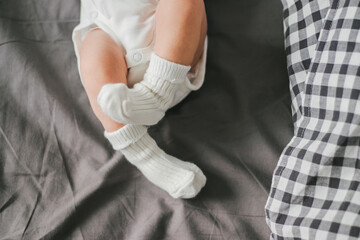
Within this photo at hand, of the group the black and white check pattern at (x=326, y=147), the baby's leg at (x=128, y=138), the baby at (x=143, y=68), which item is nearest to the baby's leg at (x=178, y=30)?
the baby at (x=143, y=68)

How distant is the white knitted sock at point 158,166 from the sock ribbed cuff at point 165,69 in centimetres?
12

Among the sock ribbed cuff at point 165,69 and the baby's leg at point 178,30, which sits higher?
the baby's leg at point 178,30

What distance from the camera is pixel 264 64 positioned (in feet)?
3.15

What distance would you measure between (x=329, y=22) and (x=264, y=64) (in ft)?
0.68

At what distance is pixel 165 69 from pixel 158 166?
21cm

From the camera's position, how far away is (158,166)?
2.75 ft

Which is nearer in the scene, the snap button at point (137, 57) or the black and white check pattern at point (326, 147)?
the black and white check pattern at point (326, 147)

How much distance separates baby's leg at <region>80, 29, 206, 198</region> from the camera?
0.80 meters

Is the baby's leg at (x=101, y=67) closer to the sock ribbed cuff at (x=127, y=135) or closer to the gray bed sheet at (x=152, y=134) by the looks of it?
the sock ribbed cuff at (x=127, y=135)

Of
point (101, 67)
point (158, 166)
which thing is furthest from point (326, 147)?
point (101, 67)

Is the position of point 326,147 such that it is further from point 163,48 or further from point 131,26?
point 131,26

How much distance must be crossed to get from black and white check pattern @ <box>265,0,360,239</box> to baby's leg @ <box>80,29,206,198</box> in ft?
A: 0.62

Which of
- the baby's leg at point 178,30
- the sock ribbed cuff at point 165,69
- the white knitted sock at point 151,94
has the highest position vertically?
the baby's leg at point 178,30

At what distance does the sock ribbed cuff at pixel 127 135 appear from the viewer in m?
0.80
